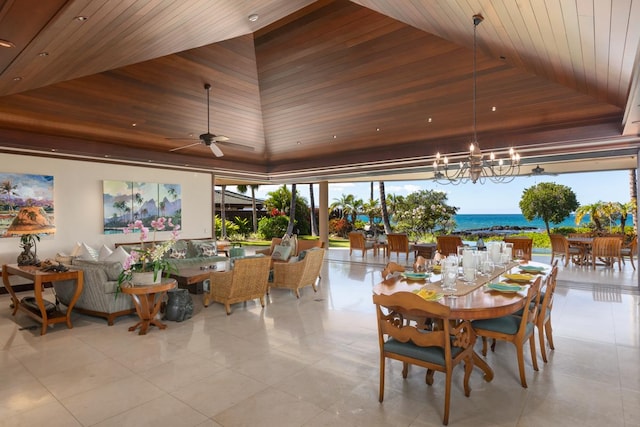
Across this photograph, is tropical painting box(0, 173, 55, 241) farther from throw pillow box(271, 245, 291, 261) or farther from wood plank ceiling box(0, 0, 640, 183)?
throw pillow box(271, 245, 291, 261)

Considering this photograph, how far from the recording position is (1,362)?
138 inches

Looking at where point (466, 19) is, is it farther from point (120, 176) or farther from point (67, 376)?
point (120, 176)

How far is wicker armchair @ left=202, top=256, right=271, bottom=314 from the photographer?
16.8 feet

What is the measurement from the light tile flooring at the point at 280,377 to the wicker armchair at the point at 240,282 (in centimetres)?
34

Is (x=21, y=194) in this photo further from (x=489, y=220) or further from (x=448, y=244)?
(x=489, y=220)

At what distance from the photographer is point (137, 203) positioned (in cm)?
869

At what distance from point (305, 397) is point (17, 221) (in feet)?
15.2

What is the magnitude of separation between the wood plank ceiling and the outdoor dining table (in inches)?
85.8

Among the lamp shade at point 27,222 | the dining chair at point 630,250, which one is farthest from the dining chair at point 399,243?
the lamp shade at point 27,222

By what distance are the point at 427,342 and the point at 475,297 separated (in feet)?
1.94

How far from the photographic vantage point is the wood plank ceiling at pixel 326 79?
327cm

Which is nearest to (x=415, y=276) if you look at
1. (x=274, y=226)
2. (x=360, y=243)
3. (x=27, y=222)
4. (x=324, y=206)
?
(x=27, y=222)

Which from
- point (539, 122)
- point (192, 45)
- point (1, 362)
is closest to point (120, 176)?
point (192, 45)

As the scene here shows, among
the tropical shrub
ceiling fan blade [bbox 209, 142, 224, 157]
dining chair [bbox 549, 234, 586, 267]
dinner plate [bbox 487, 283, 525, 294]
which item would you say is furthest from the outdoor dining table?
the tropical shrub
